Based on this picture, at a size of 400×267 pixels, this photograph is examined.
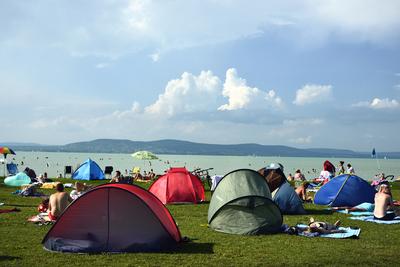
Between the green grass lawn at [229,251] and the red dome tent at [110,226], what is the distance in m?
0.32

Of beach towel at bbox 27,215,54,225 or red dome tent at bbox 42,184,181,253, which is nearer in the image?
red dome tent at bbox 42,184,181,253

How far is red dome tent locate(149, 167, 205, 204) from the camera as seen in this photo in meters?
19.9

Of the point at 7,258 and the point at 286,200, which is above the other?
the point at 286,200

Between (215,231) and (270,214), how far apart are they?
67.2 inches

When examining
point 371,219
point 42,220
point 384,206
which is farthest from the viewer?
point 371,219

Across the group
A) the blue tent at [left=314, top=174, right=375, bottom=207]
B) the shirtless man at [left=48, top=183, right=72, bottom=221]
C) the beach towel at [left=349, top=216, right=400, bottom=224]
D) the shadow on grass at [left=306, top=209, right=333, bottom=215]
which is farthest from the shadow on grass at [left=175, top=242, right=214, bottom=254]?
Answer: the blue tent at [left=314, top=174, right=375, bottom=207]

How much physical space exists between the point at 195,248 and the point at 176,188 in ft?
31.8

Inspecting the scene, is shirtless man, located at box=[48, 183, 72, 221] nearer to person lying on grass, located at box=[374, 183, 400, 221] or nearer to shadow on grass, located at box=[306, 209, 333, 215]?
shadow on grass, located at box=[306, 209, 333, 215]

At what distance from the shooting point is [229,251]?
33.4 feet

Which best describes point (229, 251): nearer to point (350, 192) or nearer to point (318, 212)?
point (318, 212)

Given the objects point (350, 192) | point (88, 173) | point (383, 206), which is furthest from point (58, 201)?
point (88, 173)

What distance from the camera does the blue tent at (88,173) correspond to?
33719 mm

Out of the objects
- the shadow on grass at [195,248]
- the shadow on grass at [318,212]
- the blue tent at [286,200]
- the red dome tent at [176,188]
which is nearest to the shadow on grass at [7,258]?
the shadow on grass at [195,248]

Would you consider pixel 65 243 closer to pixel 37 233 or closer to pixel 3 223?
pixel 37 233
